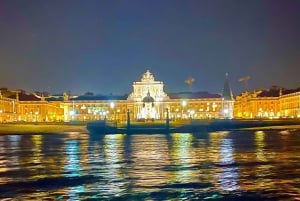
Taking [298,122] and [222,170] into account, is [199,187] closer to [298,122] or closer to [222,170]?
[222,170]

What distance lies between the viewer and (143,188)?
63.3 ft

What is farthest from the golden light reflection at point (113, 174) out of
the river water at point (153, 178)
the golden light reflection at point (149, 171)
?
the golden light reflection at point (149, 171)

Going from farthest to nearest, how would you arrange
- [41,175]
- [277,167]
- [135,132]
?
[135,132], [277,167], [41,175]

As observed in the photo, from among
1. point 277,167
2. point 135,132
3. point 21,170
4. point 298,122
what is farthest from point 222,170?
point 298,122

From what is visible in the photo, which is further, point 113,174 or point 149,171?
point 149,171

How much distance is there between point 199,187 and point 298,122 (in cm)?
9677

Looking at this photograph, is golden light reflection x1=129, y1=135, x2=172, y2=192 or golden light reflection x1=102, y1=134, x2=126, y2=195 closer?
golden light reflection x1=102, y1=134, x2=126, y2=195

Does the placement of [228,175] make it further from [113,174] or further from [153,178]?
[113,174]

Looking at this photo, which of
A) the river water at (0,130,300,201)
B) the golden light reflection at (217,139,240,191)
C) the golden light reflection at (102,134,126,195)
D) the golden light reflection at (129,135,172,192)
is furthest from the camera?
the golden light reflection at (129,135,172,192)

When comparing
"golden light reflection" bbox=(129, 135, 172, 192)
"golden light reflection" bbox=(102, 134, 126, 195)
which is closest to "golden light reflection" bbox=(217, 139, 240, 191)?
"golden light reflection" bbox=(129, 135, 172, 192)

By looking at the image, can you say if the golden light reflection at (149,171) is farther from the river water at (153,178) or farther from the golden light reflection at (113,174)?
the golden light reflection at (113,174)

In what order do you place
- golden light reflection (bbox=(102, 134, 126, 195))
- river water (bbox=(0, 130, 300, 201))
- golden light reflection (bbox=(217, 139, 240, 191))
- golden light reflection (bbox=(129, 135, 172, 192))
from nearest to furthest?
river water (bbox=(0, 130, 300, 201))
golden light reflection (bbox=(102, 134, 126, 195))
golden light reflection (bbox=(217, 139, 240, 191))
golden light reflection (bbox=(129, 135, 172, 192))

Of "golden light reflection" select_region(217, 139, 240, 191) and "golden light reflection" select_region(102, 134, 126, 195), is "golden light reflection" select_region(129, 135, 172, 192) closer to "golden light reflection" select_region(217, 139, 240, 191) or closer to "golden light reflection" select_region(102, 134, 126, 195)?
"golden light reflection" select_region(102, 134, 126, 195)

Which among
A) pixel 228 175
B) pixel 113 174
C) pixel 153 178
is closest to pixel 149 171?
pixel 113 174
